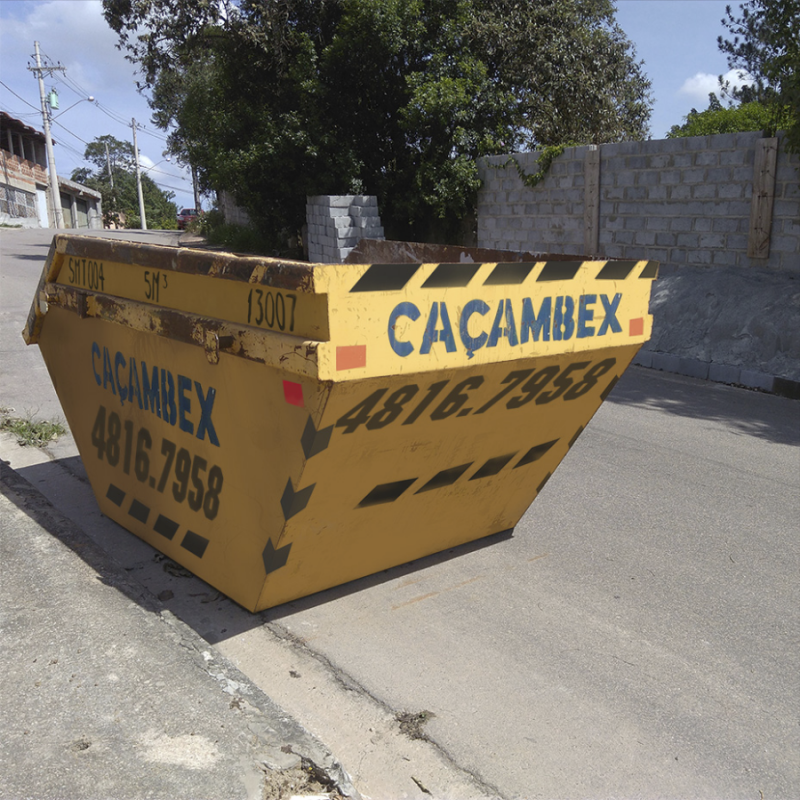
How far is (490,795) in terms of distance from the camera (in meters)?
2.48

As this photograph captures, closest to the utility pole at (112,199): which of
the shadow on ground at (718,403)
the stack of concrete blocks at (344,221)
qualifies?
the stack of concrete blocks at (344,221)

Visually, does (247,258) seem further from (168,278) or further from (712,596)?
(712,596)

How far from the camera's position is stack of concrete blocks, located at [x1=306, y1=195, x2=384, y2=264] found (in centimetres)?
1612

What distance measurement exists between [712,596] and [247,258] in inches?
107

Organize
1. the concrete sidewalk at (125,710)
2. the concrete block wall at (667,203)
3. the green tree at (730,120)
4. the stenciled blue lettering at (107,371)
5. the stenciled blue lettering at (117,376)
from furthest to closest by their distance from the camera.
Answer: the green tree at (730,120) → the concrete block wall at (667,203) → the stenciled blue lettering at (107,371) → the stenciled blue lettering at (117,376) → the concrete sidewalk at (125,710)

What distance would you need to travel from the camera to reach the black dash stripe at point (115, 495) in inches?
173

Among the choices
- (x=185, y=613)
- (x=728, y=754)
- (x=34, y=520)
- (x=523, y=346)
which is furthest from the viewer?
(x=34, y=520)

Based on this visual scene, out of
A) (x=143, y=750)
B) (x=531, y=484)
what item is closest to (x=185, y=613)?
(x=143, y=750)

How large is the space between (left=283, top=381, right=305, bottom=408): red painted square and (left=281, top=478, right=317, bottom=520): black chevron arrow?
34 cm

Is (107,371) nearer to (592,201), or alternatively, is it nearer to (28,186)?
(592,201)

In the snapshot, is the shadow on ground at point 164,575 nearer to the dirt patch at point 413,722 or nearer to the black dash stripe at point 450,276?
the dirt patch at point 413,722

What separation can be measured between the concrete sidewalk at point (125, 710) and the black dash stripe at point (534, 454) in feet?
5.78

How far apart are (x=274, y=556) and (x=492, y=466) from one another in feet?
3.90

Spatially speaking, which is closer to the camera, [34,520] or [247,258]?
[247,258]
